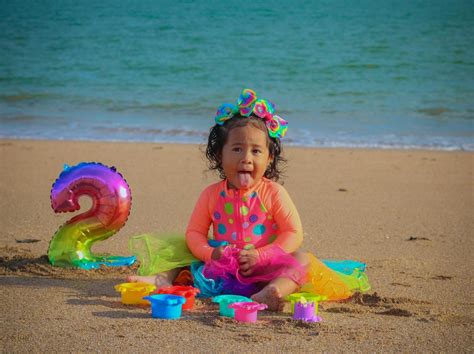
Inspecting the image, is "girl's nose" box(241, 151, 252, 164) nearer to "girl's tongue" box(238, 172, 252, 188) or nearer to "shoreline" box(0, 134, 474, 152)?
"girl's tongue" box(238, 172, 252, 188)

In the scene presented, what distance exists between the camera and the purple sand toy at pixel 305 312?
3.67 metres

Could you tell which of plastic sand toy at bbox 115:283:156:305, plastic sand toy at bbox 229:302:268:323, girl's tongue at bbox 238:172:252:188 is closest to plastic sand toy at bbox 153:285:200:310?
plastic sand toy at bbox 115:283:156:305

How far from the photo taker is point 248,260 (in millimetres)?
4090

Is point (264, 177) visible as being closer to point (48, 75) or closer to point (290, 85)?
point (290, 85)

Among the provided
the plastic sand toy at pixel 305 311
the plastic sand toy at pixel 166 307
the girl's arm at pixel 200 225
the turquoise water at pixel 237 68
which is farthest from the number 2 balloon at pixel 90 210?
the turquoise water at pixel 237 68

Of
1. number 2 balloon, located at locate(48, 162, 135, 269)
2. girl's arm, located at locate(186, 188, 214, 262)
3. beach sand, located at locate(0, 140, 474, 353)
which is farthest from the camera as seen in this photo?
number 2 balloon, located at locate(48, 162, 135, 269)

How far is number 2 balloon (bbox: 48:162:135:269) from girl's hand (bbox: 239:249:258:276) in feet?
2.99

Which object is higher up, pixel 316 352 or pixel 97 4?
pixel 97 4

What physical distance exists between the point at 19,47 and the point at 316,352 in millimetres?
19198

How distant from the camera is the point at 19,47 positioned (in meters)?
20.8

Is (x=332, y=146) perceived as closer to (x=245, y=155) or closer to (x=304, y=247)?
(x=304, y=247)

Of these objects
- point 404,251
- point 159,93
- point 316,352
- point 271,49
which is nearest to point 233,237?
point 316,352

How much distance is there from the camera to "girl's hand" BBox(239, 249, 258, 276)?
13.4ft

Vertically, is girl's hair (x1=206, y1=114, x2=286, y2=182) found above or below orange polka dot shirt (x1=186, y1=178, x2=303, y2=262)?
above
